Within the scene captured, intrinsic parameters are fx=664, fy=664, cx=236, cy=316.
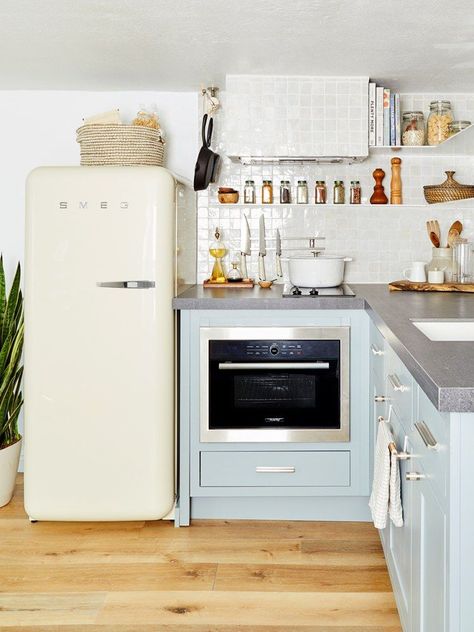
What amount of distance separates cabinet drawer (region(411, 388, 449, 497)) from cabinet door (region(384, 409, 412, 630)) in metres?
0.19

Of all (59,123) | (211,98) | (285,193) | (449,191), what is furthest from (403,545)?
(59,123)

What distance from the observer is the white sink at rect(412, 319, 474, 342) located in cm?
225

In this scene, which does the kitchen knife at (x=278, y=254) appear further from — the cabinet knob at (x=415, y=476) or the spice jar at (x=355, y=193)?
the cabinet knob at (x=415, y=476)

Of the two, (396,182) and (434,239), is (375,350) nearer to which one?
(434,239)

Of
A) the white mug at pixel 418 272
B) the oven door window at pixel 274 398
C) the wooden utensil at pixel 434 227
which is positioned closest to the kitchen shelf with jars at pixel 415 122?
the wooden utensil at pixel 434 227

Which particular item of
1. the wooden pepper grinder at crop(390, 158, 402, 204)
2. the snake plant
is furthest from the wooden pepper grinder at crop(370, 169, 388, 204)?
the snake plant

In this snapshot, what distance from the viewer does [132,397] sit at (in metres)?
2.88

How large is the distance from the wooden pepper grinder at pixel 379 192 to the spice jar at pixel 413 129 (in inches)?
7.9

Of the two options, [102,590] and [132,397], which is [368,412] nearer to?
[132,397]

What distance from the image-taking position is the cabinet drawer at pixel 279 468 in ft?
9.81

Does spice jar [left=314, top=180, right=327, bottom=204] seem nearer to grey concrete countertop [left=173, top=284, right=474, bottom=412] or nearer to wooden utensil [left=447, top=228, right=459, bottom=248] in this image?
grey concrete countertop [left=173, top=284, right=474, bottom=412]

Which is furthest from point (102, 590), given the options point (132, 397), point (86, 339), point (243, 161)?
point (243, 161)

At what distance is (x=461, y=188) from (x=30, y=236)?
6.93ft

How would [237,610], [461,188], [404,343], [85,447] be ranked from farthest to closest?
[461,188]
[85,447]
[237,610]
[404,343]
